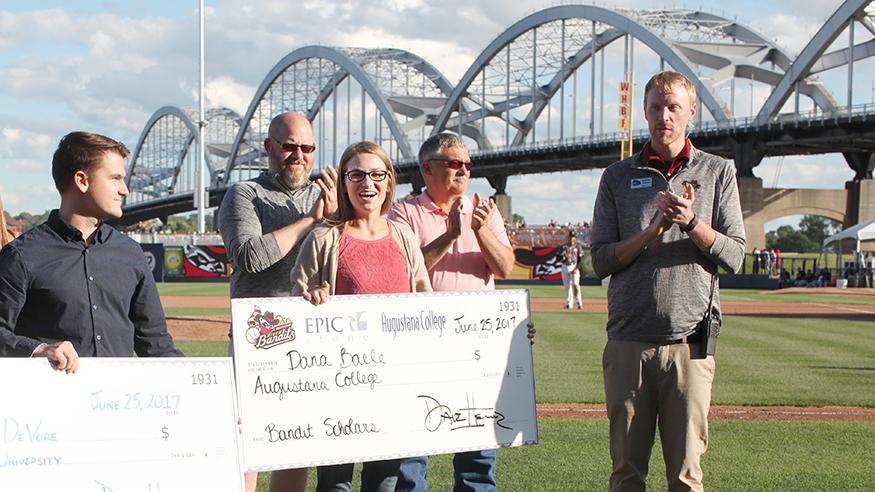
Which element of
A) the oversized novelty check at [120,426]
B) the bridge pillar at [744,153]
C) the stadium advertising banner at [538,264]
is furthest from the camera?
the bridge pillar at [744,153]

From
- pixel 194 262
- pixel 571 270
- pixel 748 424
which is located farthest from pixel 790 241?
pixel 748 424

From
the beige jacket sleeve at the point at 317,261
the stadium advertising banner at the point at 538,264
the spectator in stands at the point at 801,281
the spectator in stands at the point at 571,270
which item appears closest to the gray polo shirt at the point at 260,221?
the beige jacket sleeve at the point at 317,261

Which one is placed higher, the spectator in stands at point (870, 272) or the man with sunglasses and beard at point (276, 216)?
the man with sunglasses and beard at point (276, 216)

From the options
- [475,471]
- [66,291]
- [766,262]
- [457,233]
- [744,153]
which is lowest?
[475,471]

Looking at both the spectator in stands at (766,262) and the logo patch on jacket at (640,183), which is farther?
the spectator in stands at (766,262)

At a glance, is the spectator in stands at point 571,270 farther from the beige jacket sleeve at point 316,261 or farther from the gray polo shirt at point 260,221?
the beige jacket sleeve at point 316,261

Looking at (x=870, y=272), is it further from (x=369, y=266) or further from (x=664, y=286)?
(x=369, y=266)

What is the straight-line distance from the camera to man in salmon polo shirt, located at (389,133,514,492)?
4.73 meters

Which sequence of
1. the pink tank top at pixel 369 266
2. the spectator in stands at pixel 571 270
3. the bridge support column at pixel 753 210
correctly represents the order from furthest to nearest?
1. the bridge support column at pixel 753 210
2. the spectator in stands at pixel 571 270
3. the pink tank top at pixel 369 266

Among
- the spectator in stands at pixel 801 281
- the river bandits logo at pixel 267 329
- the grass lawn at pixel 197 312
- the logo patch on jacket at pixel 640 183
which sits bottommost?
the grass lawn at pixel 197 312

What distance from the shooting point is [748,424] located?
27.9 ft

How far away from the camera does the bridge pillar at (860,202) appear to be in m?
58.2

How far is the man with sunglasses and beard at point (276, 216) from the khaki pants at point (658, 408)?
1.47m

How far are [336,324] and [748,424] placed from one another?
5.33 metres
